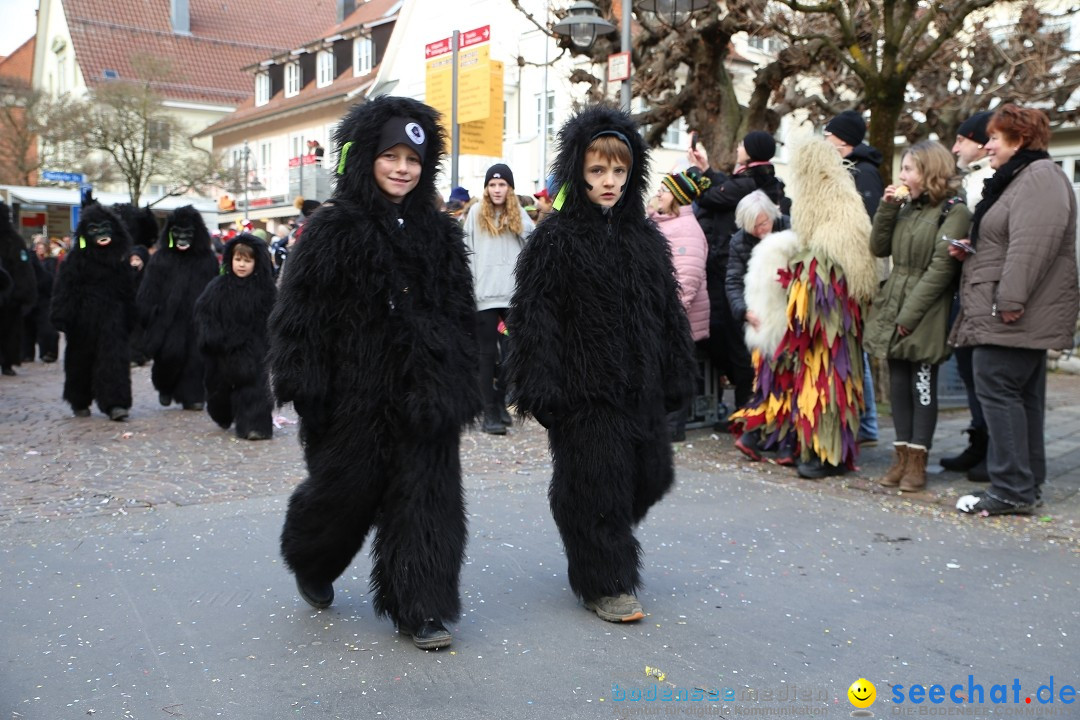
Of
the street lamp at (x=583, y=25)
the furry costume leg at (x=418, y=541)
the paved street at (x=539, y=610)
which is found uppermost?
the street lamp at (x=583, y=25)

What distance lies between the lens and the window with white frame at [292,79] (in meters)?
45.6

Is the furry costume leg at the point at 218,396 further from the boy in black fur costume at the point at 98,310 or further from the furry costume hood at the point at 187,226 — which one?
the furry costume hood at the point at 187,226

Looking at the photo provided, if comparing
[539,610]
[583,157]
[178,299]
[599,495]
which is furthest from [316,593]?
[178,299]

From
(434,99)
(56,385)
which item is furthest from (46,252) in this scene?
(434,99)

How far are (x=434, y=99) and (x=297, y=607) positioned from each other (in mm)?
11540

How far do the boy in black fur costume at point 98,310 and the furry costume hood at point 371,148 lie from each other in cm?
716

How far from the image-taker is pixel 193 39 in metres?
59.2

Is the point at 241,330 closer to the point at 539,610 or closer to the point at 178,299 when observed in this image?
the point at 178,299

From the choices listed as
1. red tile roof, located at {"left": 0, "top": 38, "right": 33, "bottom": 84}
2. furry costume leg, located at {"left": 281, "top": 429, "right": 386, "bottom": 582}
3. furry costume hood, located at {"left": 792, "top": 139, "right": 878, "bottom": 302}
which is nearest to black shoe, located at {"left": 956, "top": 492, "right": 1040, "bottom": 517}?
furry costume hood, located at {"left": 792, "top": 139, "right": 878, "bottom": 302}

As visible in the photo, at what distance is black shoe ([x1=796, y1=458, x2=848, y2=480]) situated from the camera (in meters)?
7.77

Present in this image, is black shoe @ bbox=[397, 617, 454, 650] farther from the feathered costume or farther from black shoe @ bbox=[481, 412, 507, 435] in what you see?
black shoe @ bbox=[481, 412, 507, 435]

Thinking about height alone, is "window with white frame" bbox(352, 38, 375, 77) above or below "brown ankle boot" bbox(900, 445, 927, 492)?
above

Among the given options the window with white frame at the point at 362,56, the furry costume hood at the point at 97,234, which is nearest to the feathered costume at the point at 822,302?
the furry costume hood at the point at 97,234

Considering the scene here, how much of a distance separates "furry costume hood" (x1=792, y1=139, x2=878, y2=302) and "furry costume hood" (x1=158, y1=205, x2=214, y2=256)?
6.66 meters
